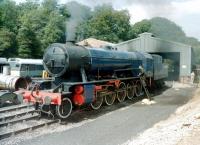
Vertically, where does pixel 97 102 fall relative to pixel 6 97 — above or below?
below

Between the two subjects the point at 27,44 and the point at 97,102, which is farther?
the point at 27,44

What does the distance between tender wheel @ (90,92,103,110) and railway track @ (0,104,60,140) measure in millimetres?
2576

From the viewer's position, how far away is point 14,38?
41.7m

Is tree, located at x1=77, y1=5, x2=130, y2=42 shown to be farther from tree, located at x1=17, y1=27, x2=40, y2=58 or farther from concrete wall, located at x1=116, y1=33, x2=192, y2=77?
concrete wall, located at x1=116, y1=33, x2=192, y2=77

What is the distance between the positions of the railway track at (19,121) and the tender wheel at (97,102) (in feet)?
8.45

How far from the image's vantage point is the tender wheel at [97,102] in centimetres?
1530

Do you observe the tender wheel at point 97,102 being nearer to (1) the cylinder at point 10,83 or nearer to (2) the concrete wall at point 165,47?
(1) the cylinder at point 10,83

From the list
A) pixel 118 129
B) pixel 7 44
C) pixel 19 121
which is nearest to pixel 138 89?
pixel 118 129

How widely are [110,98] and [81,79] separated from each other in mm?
2597

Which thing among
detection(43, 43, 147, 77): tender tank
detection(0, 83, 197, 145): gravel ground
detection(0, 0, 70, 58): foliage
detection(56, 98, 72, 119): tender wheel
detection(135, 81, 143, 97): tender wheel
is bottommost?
detection(0, 83, 197, 145): gravel ground

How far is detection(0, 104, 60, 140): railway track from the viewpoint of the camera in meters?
11.1

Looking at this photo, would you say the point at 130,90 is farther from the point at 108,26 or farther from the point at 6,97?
the point at 108,26

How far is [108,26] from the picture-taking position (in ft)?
226

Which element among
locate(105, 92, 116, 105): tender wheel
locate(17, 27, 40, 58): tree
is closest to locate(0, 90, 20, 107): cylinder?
locate(105, 92, 116, 105): tender wheel
